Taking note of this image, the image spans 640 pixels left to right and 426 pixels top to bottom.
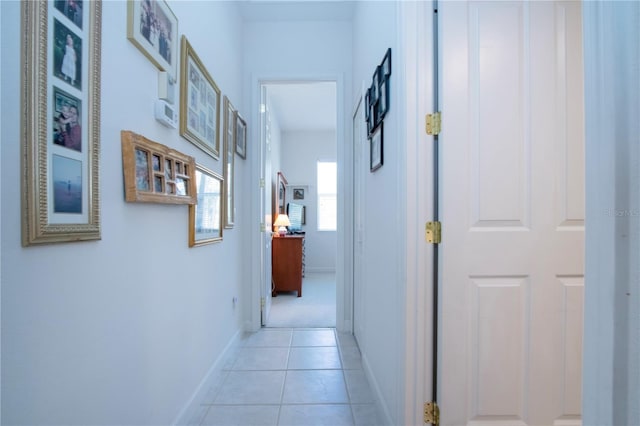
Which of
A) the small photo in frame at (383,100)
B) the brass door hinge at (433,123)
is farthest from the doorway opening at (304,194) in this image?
the brass door hinge at (433,123)

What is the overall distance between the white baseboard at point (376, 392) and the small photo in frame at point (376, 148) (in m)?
1.28

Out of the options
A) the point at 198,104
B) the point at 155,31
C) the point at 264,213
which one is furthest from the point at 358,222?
the point at 155,31

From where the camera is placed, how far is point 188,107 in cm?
158

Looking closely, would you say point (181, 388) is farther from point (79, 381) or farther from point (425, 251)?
point (425, 251)

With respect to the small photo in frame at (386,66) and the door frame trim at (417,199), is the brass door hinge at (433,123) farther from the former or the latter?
the small photo in frame at (386,66)

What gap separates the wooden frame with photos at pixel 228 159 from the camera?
2.26 meters

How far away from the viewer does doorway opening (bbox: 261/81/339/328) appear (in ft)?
13.3

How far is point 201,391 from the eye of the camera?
1.79 metres

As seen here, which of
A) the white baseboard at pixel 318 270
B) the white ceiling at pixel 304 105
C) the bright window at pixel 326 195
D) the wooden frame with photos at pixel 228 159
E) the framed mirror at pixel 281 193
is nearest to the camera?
the wooden frame with photos at pixel 228 159

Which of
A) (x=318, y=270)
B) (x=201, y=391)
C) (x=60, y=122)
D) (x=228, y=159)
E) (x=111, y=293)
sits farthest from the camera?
(x=318, y=270)

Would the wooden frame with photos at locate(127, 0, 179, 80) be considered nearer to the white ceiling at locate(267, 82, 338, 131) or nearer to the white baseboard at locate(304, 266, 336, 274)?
the white ceiling at locate(267, 82, 338, 131)

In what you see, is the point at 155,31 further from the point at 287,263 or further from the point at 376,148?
the point at 287,263

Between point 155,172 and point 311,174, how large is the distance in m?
5.31

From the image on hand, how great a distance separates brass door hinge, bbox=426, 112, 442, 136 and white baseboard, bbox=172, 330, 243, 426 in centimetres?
180
